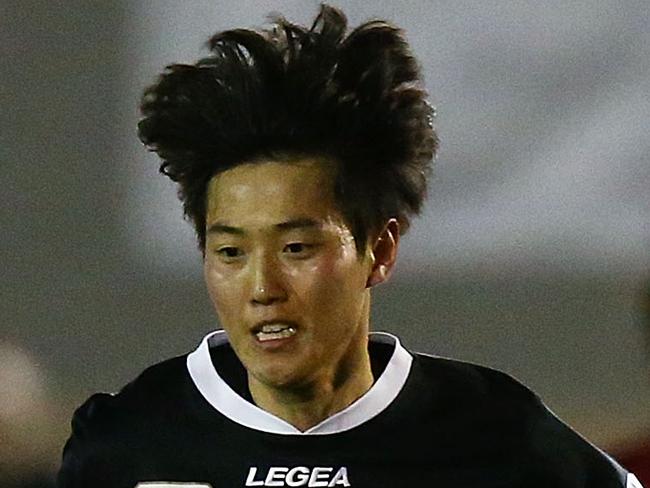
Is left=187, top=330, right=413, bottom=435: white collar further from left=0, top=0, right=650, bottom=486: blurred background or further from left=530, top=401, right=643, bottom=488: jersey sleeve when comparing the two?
left=0, top=0, right=650, bottom=486: blurred background

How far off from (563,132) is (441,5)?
0.56 feet

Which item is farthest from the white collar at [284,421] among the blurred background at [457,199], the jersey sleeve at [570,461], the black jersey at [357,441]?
the blurred background at [457,199]

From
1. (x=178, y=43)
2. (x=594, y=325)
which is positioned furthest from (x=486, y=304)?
(x=178, y=43)

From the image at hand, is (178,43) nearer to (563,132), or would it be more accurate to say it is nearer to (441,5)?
(441,5)

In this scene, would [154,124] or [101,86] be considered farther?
[101,86]

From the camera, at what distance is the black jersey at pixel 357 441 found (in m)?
1.02

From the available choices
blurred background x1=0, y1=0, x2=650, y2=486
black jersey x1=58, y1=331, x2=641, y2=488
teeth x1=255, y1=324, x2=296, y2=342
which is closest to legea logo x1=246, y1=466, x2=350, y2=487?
black jersey x1=58, y1=331, x2=641, y2=488

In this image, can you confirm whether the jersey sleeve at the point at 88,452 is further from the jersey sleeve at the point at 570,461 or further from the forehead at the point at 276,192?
the jersey sleeve at the point at 570,461

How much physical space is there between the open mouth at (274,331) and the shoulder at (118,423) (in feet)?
0.42

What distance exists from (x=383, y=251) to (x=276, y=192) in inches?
4.1

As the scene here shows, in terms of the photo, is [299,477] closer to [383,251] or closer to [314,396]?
[314,396]

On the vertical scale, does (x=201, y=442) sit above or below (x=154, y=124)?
below

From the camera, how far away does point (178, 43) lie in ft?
4.34

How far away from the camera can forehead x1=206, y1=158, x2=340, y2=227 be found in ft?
3.15
